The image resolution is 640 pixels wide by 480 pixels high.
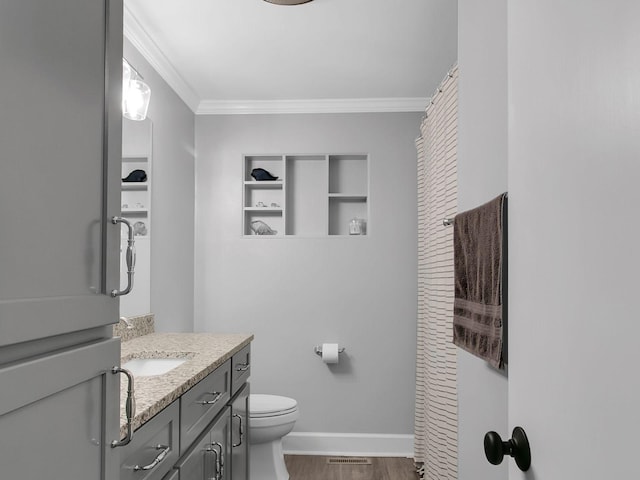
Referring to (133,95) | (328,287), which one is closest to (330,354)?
(328,287)

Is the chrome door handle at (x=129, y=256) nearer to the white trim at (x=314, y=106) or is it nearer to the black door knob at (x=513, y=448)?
the black door knob at (x=513, y=448)

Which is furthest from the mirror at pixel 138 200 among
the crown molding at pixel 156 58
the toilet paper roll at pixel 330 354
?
the toilet paper roll at pixel 330 354

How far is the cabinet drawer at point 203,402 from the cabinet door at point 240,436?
18cm

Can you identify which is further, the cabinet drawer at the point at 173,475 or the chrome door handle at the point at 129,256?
the cabinet drawer at the point at 173,475

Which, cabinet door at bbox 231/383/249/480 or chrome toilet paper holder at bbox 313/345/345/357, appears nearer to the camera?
cabinet door at bbox 231/383/249/480

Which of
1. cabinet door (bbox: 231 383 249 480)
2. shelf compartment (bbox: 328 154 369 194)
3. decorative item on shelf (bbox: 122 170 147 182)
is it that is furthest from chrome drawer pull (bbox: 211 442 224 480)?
shelf compartment (bbox: 328 154 369 194)

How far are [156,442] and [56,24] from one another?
113cm

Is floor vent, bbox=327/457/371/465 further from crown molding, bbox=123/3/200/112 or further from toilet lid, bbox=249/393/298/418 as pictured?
crown molding, bbox=123/3/200/112

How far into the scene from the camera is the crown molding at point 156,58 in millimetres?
2781

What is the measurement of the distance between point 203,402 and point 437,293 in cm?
147

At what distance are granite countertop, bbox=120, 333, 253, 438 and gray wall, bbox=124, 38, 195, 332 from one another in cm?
45

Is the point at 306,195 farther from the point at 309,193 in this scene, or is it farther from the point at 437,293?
the point at 437,293

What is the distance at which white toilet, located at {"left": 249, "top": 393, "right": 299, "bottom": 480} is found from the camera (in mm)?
3184

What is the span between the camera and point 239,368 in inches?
106
